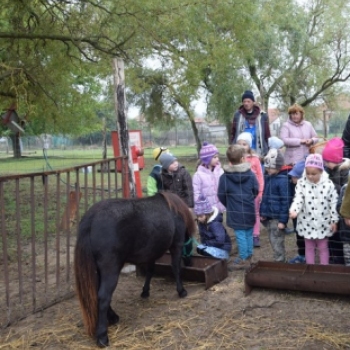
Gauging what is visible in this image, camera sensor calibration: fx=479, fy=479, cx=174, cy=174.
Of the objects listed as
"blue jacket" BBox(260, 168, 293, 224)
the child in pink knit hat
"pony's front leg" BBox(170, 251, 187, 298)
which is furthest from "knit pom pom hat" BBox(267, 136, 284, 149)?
"pony's front leg" BBox(170, 251, 187, 298)

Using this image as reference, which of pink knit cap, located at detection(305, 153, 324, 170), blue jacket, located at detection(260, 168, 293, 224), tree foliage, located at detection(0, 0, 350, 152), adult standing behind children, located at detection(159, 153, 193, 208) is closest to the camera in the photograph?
pink knit cap, located at detection(305, 153, 324, 170)

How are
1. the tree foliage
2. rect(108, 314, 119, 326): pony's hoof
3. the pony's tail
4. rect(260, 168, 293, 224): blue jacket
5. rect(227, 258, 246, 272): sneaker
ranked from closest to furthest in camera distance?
the pony's tail, rect(108, 314, 119, 326): pony's hoof, rect(260, 168, 293, 224): blue jacket, rect(227, 258, 246, 272): sneaker, the tree foliage

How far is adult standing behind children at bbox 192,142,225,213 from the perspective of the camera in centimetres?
541

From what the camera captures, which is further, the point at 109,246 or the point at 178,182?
the point at 178,182

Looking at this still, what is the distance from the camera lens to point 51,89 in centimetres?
877

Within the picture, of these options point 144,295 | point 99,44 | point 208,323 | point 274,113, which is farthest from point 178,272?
point 274,113

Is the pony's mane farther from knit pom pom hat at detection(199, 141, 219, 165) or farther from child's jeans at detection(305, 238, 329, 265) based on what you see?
child's jeans at detection(305, 238, 329, 265)

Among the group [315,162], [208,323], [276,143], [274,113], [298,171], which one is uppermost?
[274,113]

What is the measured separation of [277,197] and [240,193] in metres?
0.43

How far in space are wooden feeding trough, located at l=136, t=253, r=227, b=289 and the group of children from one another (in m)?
0.20

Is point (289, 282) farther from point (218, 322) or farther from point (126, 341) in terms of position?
point (126, 341)

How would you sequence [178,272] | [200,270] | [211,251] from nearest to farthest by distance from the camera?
[178,272]
[200,270]
[211,251]

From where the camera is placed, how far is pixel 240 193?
200 inches

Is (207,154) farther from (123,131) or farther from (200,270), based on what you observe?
(200,270)
